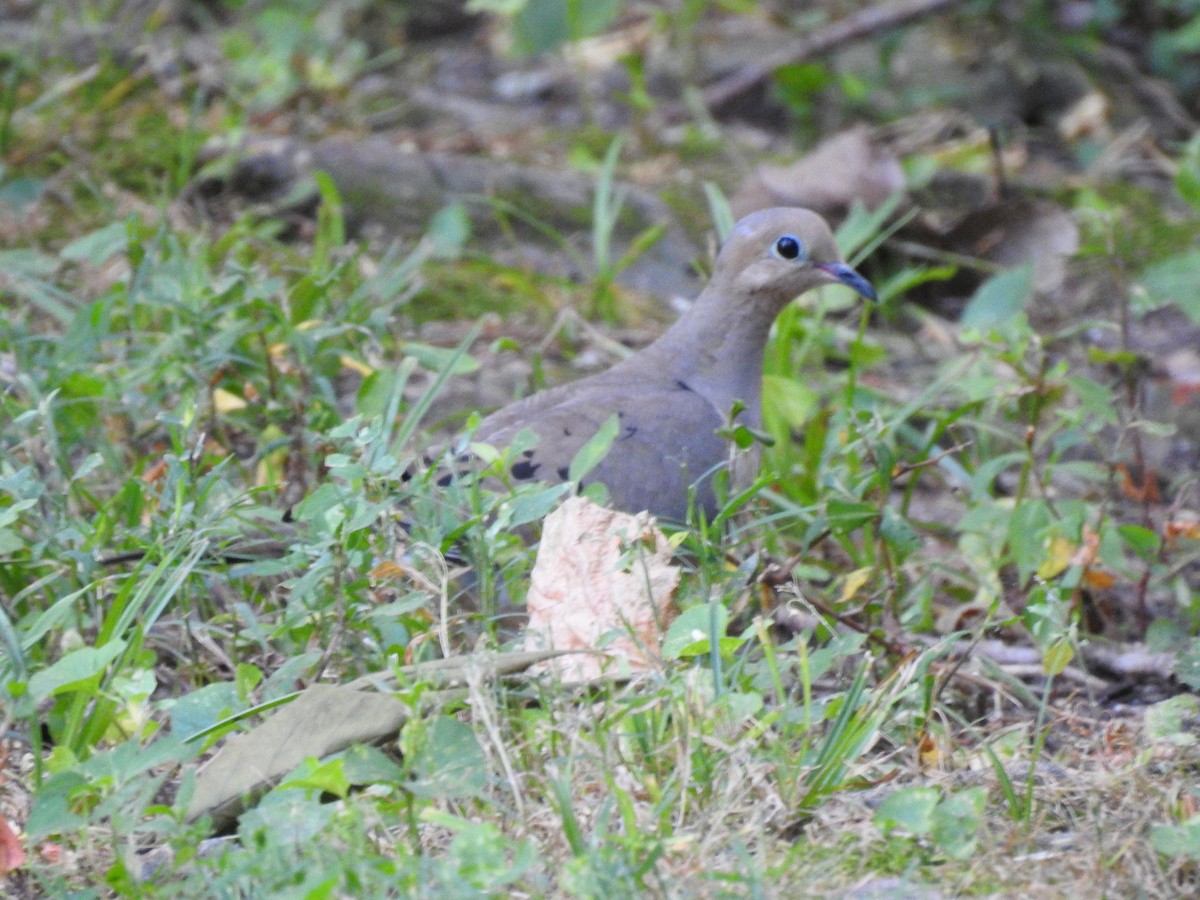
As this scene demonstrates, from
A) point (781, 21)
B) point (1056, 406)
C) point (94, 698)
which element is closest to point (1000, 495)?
point (1056, 406)

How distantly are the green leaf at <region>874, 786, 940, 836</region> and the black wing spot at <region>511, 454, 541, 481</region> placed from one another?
4.51 ft

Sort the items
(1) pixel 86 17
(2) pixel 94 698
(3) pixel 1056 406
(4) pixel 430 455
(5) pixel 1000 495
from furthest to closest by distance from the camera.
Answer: (1) pixel 86 17 < (3) pixel 1056 406 < (5) pixel 1000 495 < (4) pixel 430 455 < (2) pixel 94 698

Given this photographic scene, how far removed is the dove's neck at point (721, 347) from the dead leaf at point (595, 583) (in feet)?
4.53

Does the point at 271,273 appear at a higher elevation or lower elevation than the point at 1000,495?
higher

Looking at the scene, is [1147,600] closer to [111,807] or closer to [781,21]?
[111,807]

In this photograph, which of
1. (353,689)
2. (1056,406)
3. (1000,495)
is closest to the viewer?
(353,689)

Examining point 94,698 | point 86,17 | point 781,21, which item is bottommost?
point 781,21

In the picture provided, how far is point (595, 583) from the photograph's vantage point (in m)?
2.60

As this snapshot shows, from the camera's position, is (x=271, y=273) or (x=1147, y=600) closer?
(x=1147, y=600)

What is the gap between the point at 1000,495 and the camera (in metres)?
4.35

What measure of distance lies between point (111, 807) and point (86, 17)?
4804 millimetres

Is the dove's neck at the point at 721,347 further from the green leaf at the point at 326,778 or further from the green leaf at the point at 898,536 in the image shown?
the green leaf at the point at 326,778

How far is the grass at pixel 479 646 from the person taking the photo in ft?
6.82

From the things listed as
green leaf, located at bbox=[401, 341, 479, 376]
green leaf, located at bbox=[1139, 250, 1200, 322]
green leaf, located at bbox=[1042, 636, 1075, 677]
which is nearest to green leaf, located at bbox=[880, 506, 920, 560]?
green leaf, located at bbox=[1042, 636, 1075, 677]
